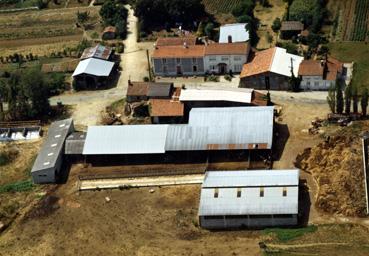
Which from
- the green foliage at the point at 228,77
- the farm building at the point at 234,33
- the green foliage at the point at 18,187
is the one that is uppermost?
the farm building at the point at 234,33

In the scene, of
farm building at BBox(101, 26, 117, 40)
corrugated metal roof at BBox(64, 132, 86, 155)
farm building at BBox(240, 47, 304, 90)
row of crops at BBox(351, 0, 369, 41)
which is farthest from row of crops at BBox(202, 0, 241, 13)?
corrugated metal roof at BBox(64, 132, 86, 155)

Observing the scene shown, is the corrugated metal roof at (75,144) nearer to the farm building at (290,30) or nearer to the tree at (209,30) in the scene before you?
the tree at (209,30)

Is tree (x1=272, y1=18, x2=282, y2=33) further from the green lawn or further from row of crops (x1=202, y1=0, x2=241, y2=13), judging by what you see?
row of crops (x1=202, y1=0, x2=241, y2=13)

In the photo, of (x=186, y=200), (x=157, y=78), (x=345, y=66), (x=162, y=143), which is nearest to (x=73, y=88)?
(x=157, y=78)

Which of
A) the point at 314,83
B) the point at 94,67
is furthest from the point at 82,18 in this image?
the point at 314,83

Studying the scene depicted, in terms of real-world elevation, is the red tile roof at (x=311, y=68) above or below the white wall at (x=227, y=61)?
above

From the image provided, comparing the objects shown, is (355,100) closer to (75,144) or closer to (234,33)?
(234,33)

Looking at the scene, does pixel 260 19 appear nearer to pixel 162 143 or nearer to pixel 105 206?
pixel 162 143

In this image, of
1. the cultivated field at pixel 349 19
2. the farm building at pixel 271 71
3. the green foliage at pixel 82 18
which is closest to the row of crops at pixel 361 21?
the cultivated field at pixel 349 19
